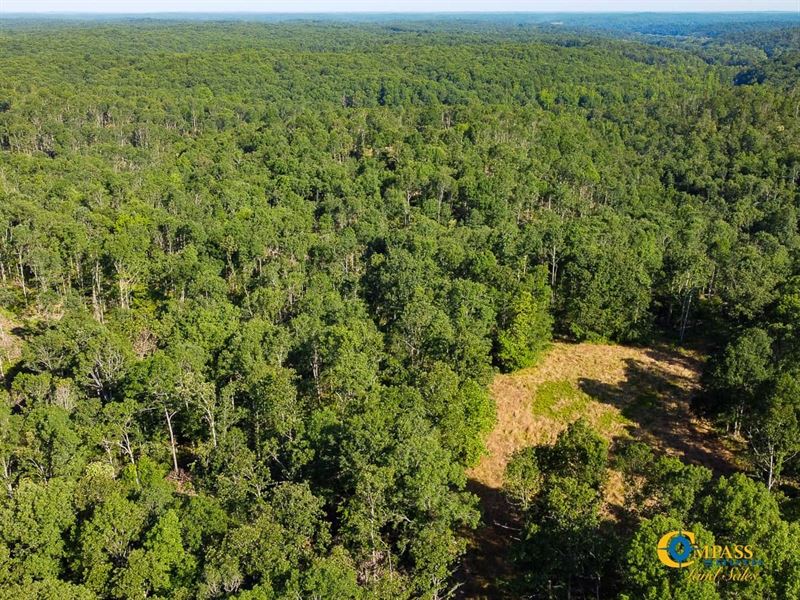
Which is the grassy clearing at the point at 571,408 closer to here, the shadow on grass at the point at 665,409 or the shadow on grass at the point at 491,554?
the shadow on grass at the point at 665,409

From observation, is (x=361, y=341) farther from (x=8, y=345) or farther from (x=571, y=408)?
(x=8, y=345)

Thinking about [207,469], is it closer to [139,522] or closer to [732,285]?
[139,522]

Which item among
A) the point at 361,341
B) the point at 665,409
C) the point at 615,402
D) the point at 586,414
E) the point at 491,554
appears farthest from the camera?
the point at 615,402

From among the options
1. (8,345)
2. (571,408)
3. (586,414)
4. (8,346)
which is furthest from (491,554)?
(8,345)

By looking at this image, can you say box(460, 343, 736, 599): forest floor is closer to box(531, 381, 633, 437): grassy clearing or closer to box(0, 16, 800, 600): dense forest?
box(531, 381, 633, 437): grassy clearing

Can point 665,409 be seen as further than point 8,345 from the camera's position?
No

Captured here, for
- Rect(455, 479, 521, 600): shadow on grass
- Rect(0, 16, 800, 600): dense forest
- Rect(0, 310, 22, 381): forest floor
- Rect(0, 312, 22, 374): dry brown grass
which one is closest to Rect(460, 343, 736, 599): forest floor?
Rect(455, 479, 521, 600): shadow on grass
